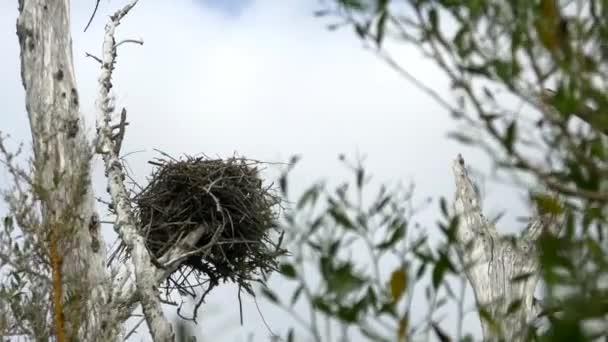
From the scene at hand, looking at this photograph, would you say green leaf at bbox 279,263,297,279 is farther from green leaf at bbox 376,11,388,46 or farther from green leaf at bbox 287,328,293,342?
green leaf at bbox 376,11,388,46

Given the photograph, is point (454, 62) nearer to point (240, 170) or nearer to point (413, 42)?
point (413, 42)

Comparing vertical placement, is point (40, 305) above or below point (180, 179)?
below

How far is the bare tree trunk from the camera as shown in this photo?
625 cm

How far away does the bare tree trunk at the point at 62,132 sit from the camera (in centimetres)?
625

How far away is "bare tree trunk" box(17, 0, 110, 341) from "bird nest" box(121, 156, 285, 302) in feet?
2.30

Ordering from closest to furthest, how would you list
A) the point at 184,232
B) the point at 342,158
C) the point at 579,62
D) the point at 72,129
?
the point at 579,62 → the point at 342,158 → the point at 72,129 → the point at 184,232

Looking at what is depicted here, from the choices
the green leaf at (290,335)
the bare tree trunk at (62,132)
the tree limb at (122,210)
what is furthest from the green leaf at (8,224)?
the green leaf at (290,335)

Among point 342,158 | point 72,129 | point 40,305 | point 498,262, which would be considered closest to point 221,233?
point 72,129

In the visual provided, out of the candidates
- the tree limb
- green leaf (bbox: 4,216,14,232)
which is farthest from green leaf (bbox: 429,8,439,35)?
the tree limb

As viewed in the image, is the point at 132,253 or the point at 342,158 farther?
the point at 132,253

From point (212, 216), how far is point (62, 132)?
4.48 ft

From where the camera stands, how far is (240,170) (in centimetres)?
841

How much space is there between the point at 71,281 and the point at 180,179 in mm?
Result: 2696

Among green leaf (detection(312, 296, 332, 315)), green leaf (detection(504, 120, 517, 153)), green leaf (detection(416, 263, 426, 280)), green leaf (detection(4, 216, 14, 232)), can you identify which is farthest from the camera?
green leaf (detection(4, 216, 14, 232))
